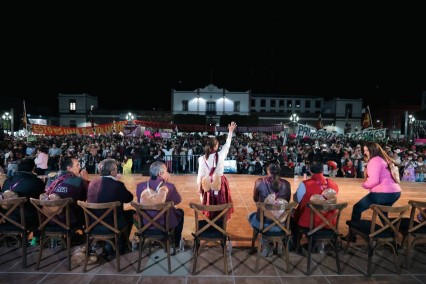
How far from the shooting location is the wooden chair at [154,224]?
360 centimetres

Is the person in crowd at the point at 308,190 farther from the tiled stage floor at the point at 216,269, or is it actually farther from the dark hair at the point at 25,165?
the dark hair at the point at 25,165

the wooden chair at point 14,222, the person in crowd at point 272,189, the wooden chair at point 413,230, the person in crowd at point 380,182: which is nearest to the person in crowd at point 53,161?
the wooden chair at point 14,222

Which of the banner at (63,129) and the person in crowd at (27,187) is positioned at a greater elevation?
the banner at (63,129)

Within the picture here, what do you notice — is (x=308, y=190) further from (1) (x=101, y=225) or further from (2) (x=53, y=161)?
(2) (x=53, y=161)

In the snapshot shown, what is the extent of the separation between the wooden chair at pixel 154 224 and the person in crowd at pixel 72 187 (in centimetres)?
105

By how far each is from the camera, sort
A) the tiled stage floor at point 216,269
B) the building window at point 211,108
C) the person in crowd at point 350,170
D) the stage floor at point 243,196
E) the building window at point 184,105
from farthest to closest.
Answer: the building window at point 184,105, the building window at point 211,108, the person in crowd at point 350,170, the stage floor at point 243,196, the tiled stage floor at point 216,269

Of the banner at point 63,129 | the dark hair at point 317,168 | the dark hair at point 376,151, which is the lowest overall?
the dark hair at point 317,168

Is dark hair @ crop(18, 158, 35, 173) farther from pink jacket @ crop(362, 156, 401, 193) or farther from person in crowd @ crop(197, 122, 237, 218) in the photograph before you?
pink jacket @ crop(362, 156, 401, 193)

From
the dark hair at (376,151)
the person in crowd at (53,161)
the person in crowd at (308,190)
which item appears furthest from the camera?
the person in crowd at (53,161)

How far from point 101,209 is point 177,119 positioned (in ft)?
116

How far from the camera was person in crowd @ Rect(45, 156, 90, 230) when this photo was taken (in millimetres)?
4113

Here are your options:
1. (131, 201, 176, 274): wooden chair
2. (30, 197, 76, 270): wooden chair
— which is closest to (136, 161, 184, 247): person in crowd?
(131, 201, 176, 274): wooden chair

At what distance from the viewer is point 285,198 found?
412cm

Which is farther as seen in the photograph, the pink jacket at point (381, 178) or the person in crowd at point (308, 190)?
the pink jacket at point (381, 178)
